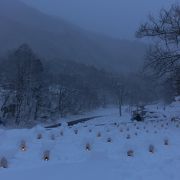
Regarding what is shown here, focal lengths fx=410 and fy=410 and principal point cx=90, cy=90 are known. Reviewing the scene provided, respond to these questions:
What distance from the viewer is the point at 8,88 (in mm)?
60906

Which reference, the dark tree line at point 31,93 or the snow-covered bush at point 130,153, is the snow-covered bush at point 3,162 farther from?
→ the dark tree line at point 31,93

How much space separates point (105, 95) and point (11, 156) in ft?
390

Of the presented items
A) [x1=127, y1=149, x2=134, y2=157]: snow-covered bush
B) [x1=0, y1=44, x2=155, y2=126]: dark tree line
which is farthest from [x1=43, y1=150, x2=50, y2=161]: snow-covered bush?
[x1=0, y1=44, x2=155, y2=126]: dark tree line

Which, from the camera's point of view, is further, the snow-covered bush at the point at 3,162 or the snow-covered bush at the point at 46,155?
the snow-covered bush at the point at 46,155

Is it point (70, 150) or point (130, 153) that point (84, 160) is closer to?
point (70, 150)

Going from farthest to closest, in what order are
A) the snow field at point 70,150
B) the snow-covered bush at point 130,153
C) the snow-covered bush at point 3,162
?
1. the snow-covered bush at point 130,153
2. the snow field at point 70,150
3. the snow-covered bush at point 3,162

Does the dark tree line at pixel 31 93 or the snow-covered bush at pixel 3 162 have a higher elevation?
the dark tree line at pixel 31 93

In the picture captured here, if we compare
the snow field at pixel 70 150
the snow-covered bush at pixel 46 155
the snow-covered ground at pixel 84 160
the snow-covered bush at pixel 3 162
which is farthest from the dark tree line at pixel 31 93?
the snow-covered bush at pixel 3 162

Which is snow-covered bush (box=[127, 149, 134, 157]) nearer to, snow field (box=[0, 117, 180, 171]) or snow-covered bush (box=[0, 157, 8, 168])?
snow field (box=[0, 117, 180, 171])

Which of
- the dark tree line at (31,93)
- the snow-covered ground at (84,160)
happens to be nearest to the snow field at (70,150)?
the snow-covered ground at (84,160)

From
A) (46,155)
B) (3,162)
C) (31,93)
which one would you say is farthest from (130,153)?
(31,93)

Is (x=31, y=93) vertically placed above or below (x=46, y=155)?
above

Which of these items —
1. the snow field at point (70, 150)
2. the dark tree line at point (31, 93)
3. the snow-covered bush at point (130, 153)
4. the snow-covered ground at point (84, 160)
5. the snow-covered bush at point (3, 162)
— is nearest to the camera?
the snow-covered ground at point (84, 160)

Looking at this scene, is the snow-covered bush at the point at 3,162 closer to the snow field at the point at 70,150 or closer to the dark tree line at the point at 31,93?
the snow field at the point at 70,150
